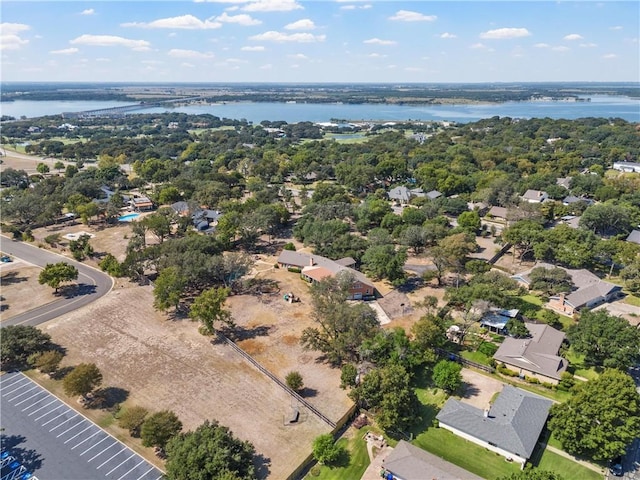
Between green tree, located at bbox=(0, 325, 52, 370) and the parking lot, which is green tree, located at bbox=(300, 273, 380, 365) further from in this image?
green tree, located at bbox=(0, 325, 52, 370)

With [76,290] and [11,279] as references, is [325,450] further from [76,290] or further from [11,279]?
[11,279]

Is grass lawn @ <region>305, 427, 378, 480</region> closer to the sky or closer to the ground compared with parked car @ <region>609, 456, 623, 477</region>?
closer to the ground

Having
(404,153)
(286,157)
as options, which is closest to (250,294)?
(286,157)

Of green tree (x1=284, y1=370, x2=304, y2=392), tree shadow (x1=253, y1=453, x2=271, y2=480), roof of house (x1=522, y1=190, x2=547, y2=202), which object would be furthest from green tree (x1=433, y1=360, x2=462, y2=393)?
roof of house (x1=522, y1=190, x2=547, y2=202)

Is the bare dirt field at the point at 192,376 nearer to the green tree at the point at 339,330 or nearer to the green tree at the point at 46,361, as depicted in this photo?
the green tree at the point at 339,330

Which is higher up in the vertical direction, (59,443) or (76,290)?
(76,290)

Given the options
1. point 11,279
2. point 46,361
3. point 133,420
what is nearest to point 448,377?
point 133,420
